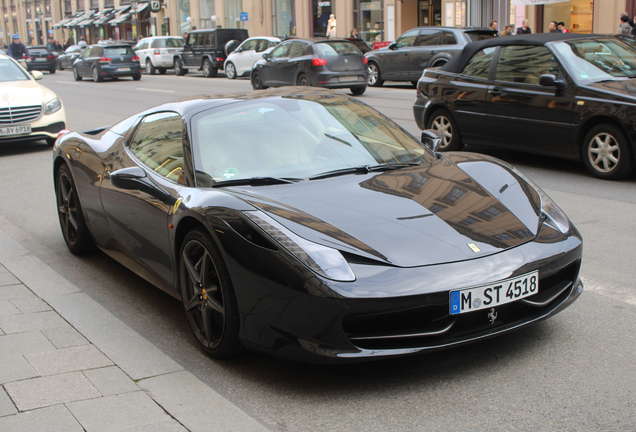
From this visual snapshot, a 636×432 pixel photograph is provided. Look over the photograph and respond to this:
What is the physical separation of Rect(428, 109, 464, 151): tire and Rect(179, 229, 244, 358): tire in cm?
589

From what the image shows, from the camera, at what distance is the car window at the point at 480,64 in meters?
8.79

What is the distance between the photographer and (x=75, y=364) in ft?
11.3

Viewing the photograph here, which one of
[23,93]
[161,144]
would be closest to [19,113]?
[23,93]

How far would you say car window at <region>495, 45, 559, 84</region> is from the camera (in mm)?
8172

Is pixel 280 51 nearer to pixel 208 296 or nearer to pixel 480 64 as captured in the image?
pixel 480 64

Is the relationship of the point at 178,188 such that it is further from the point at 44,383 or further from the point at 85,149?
the point at 85,149

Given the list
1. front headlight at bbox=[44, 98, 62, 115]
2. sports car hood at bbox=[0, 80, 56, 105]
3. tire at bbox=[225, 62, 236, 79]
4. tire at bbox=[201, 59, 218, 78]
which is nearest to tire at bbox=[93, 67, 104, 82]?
tire at bbox=[201, 59, 218, 78]

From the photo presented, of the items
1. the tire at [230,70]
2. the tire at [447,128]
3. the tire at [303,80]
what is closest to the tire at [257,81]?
the tire at [303,80]

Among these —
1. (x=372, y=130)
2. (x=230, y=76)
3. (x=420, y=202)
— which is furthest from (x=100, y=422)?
(x=230, y=76)

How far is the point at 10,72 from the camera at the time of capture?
1216 cm

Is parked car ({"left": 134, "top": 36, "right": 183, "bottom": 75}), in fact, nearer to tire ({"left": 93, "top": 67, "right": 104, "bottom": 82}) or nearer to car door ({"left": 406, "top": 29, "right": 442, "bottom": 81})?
tire ({"left": 93, "top": 67, "right": 104, "bottom": 82})

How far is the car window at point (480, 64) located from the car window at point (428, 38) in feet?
34.8

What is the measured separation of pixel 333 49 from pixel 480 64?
1047 cm

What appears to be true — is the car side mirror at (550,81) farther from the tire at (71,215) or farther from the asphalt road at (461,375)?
the tire at (71,215)
